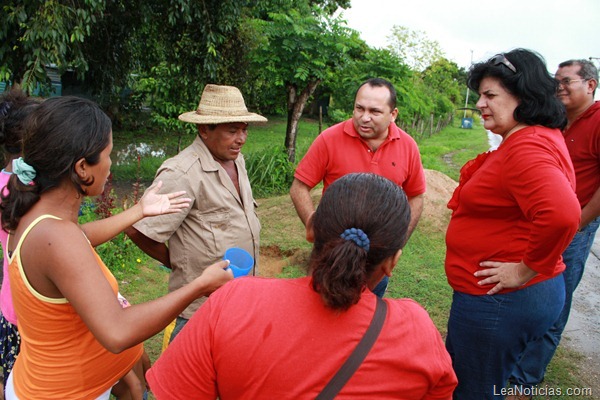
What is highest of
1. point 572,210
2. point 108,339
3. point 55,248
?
point 572,210

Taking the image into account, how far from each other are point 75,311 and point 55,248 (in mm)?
263

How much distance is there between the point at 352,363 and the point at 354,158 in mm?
2144

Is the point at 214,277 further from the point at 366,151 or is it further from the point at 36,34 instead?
the point at 36,34

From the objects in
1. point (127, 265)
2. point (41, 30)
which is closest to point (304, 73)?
point (41, 30)

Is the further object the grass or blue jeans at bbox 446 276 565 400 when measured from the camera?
the grass

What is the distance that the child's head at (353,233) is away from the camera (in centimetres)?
124

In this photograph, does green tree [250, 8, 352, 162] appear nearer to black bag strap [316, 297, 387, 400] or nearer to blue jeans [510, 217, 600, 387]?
blue jeans [510, 217, 600, 387]

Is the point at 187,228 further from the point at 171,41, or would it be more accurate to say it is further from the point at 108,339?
the point at 171,41

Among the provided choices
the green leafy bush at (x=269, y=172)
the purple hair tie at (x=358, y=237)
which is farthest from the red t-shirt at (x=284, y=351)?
the green leafy bush at (x=269, y=172)

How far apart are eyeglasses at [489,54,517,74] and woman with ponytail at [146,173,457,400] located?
1276 mm

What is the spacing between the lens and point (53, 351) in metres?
1.72

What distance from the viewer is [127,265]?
17.3 ft

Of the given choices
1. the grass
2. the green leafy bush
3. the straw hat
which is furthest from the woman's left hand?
the green leafy bush

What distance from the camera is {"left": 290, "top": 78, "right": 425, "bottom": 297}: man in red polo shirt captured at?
3.22 metres
